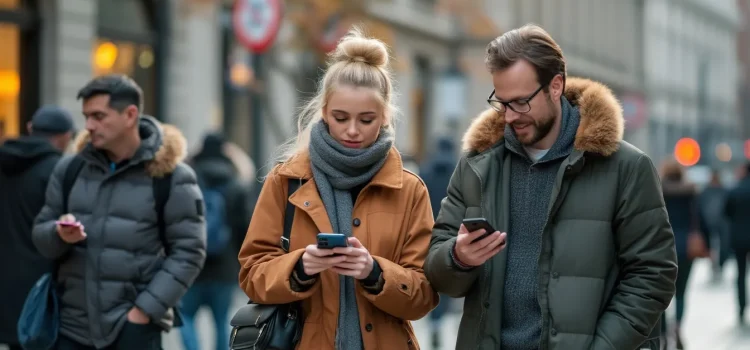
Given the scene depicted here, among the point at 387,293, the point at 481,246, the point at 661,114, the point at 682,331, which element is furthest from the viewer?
the point at 661,114

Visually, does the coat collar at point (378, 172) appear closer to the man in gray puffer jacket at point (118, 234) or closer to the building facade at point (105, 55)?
the man in gray puffer jacket at point (118, 234)

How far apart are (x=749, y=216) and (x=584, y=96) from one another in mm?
10882

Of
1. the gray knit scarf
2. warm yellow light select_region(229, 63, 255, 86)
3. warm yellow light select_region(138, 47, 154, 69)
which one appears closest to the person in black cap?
the gray knit scarf

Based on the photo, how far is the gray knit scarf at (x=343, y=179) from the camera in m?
4.29

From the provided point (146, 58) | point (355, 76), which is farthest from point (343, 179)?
point (146, 58)

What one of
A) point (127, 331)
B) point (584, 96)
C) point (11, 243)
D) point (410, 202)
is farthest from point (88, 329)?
point (584, 96)

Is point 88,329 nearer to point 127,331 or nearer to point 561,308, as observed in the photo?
point 127,331

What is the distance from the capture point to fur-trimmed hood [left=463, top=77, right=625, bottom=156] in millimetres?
4066

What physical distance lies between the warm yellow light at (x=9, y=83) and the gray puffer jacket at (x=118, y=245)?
9.20m

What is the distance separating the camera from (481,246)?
3859mm

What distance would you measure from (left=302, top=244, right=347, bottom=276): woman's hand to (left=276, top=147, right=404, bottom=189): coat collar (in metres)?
0.40

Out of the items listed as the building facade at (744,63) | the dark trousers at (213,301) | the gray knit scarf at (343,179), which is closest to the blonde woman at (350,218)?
the gray knit scarf at (343,179)

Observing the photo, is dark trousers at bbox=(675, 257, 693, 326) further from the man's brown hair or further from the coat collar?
the man's brown hair

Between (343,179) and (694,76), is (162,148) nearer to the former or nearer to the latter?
(343,179)
